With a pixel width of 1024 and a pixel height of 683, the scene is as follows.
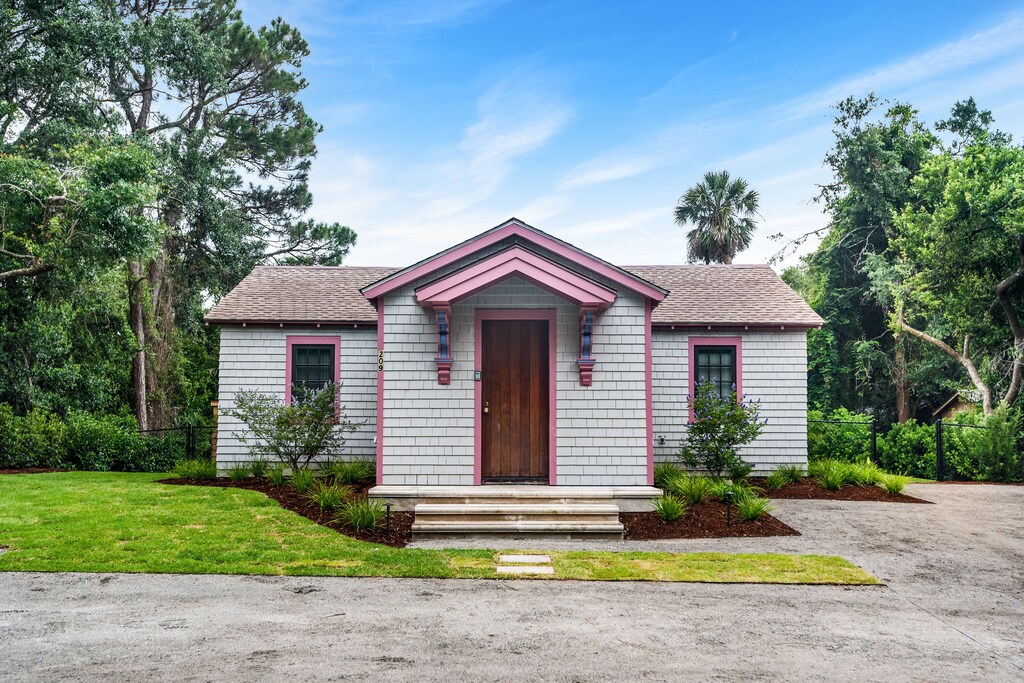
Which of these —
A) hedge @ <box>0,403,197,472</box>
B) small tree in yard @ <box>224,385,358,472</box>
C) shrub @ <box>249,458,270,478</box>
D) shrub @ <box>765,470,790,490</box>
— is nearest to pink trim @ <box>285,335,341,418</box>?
small tree in yard @ <box>224,385,358,472</box>

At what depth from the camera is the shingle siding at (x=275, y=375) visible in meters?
12.9

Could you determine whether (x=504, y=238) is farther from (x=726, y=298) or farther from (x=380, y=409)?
(x=726, y=298)

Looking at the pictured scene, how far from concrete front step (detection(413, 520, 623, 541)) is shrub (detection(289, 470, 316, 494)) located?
2779mm

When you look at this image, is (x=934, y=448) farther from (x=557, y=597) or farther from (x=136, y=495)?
(x=136, y=495)

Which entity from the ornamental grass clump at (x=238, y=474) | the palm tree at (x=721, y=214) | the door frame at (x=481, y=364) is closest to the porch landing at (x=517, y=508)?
the door frame at (x=481, y=364)

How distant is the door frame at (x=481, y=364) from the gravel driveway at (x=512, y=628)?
3466 mm

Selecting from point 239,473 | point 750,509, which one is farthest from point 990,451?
point 239,473

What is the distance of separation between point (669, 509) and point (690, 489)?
3.47ft

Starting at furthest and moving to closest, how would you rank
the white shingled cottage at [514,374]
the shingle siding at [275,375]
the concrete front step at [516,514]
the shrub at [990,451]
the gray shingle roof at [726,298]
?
the shrub at [990,451] < the gray shingle roof at [726,298] < the shingle siding at [275,375] < the white shingled cottage at [514,374] < the concrete front step at [516,514]

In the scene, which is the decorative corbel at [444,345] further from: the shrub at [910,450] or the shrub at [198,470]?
the shrub at [910,450]

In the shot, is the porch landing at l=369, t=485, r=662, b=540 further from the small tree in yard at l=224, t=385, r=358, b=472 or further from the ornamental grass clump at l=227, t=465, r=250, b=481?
the ornamental grass clump at l=227, t=465, r=250, b=481

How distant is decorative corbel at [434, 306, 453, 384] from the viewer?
960 centimetres

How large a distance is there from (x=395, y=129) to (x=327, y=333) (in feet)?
39.6

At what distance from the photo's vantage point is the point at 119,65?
2152 cm
